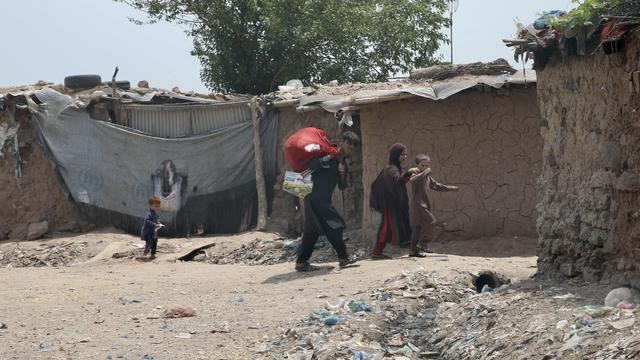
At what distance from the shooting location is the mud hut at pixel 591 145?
7.33m

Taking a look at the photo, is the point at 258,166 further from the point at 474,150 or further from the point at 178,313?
the point at 178,313

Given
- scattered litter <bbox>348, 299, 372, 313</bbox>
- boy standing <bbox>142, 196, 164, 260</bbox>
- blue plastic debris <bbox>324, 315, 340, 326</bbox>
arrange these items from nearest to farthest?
blue plastic debris <bbox>324, 315, 340, 326</bbox> < scattered litter <bbox>348, 299, 372, 313</bbox> < boy standing <bbox>142, 196, 164, 260</bbox>

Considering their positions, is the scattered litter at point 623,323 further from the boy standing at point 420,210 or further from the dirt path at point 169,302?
the boy standing at point 420,210

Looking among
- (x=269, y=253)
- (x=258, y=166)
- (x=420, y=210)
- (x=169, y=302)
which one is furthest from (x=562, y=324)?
(x=258, y=166)

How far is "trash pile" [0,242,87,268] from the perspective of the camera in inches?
580

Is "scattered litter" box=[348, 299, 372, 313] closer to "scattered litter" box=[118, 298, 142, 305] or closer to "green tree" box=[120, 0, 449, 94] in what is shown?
"scattered litter" box=[118, 298, 142, 305]

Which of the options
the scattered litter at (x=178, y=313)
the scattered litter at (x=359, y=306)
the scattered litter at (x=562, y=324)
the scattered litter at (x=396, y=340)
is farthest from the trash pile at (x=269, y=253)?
the scattered litter at (x=562, y=324)

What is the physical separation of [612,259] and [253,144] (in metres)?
8.05

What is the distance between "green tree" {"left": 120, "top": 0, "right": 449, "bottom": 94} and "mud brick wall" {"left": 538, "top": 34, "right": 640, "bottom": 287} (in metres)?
12.7

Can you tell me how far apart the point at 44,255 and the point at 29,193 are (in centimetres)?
144

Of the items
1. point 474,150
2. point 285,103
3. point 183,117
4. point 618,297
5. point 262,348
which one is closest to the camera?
point 618,297

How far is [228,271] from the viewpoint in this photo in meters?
12.1

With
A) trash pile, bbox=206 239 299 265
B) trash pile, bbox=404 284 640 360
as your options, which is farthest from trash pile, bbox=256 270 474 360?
trash pile, bbox=206 239 299 265

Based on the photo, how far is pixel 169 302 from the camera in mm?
9914
